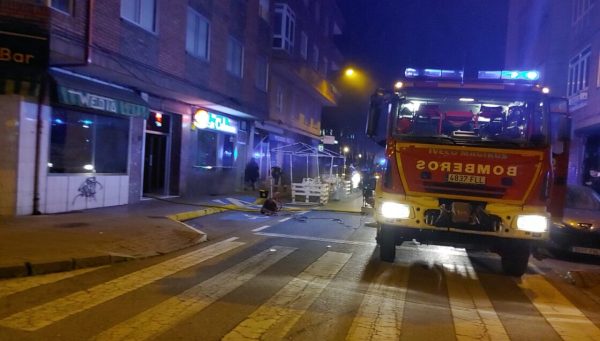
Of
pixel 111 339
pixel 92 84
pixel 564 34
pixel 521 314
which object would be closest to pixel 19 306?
pixel 111 339

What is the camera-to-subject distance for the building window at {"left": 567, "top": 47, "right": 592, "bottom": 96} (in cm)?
1984

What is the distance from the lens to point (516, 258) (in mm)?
A: 8461

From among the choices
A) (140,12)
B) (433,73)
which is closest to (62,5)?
(140,12)

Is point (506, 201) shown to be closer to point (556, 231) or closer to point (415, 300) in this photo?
point (415, 300)

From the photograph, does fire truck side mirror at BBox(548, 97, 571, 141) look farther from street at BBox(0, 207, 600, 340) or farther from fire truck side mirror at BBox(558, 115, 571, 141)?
street at BBox(0, 207, 600, 340)

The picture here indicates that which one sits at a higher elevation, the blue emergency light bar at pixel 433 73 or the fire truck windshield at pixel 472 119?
the blue emergency light bar at pixel 433 73

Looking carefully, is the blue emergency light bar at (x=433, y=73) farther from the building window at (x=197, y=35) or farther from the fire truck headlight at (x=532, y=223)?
the building window at (x=197, y=35)

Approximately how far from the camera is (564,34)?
23.2m

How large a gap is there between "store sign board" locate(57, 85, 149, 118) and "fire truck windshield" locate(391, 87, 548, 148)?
7484 millimetres

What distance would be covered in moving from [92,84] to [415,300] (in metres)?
9.90

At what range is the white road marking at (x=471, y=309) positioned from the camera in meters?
5.45

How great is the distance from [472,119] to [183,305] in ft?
17.7

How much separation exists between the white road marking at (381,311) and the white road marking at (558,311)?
1768 millimetres

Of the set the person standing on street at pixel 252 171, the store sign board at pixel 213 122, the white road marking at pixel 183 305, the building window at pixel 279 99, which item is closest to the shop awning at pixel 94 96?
the store sign board at pixel 213 122
